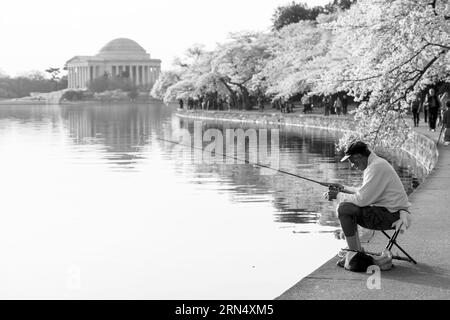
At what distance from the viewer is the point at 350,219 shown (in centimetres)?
902

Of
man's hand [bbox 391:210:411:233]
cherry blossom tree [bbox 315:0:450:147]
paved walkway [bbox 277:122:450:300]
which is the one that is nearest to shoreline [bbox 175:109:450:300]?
paved walkway [bbox 277:122:450:300]

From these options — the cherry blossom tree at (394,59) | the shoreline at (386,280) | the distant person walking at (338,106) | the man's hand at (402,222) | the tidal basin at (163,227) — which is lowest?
the tidal basin at (163,227)

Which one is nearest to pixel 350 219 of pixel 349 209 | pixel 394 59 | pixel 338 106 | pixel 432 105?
pixel 349 209

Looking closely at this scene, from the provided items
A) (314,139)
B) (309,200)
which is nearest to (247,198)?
(309,200)

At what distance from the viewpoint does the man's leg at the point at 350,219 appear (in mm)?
8992

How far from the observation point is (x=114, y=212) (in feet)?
56.3

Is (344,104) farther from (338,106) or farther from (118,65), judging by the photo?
(118,65)

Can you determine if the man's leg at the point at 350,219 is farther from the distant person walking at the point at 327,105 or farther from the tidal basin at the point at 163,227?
the distant person walking at the point at 327,105

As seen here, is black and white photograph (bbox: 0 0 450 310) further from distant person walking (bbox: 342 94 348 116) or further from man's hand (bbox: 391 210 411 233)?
distant person walking (bbox: 342 94 348 116)

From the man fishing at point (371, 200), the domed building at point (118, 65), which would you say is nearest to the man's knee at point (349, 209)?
the man fishing at point (371, 200)

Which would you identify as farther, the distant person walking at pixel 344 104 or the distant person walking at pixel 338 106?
the distant person walking at pixel 344 104

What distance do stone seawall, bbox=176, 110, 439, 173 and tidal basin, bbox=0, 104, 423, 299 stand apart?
810 mm

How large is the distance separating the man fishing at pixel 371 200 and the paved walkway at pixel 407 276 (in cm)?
43

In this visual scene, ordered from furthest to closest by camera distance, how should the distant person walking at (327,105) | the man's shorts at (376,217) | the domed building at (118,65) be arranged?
the domed building at (118,65), the distant person walking at (327,105), the man's shorts at (376,217)
